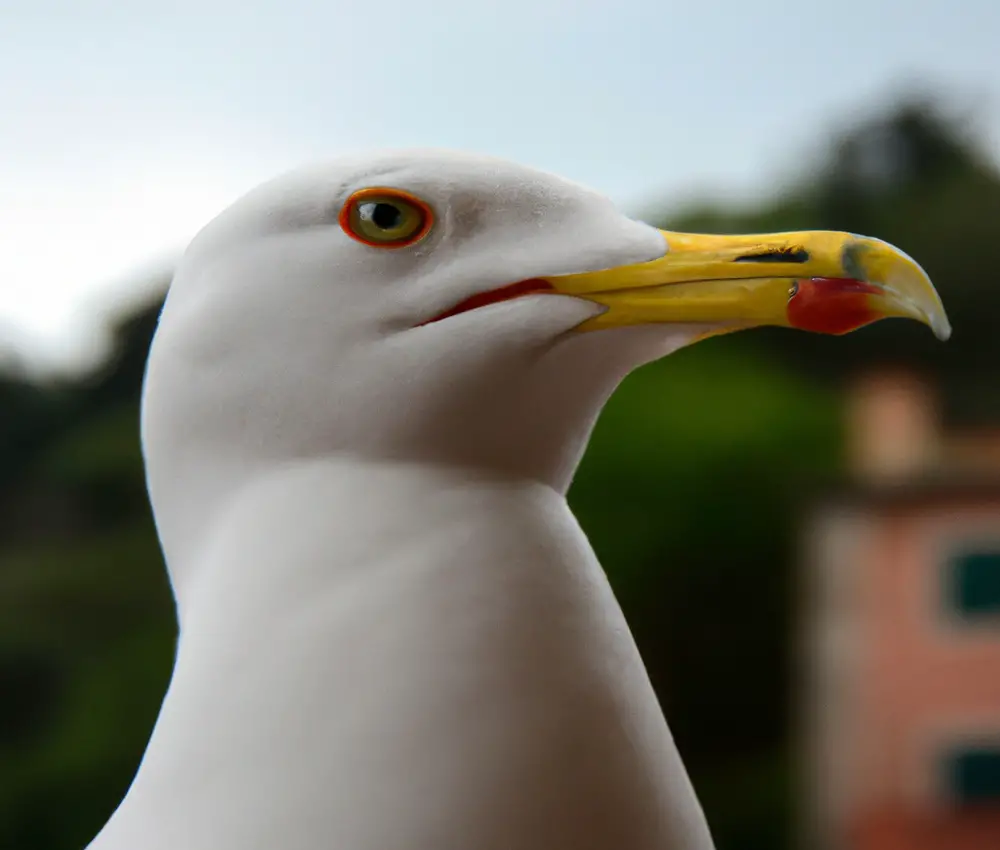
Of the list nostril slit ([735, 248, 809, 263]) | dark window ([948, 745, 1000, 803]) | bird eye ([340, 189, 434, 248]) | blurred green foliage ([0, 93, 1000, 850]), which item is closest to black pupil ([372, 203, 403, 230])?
bird eye ([340, 189, 434, 248])

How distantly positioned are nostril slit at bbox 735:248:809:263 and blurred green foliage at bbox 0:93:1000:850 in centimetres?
207

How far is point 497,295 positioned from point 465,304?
11mm

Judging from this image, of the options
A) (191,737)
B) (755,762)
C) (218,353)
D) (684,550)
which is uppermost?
(218,353)

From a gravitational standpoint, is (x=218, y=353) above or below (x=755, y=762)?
above

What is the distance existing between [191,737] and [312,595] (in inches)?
2.5

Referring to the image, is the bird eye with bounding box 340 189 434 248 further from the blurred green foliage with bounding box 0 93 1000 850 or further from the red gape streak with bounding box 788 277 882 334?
the blurred green foliage with bounding box 0 93 1000 850

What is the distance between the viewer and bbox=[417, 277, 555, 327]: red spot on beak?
42 cm

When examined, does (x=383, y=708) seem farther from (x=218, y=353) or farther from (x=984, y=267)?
(x=984, y=267)

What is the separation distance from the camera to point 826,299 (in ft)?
1.36

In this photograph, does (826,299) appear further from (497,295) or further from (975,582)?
(975,582)

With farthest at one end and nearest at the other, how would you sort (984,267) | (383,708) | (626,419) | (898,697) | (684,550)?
(626,419)
(684,550)
(984,267)
(898,697)
(383,708)

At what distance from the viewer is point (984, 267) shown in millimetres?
4355

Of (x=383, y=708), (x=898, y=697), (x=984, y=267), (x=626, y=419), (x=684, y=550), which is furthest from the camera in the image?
(x=626, y=419)

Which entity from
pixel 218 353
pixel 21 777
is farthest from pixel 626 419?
pixel 218 353
